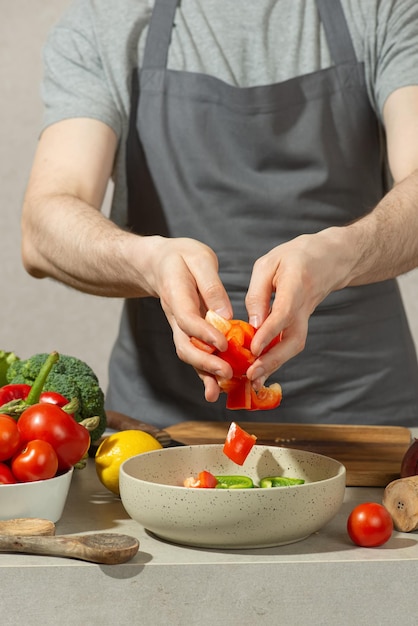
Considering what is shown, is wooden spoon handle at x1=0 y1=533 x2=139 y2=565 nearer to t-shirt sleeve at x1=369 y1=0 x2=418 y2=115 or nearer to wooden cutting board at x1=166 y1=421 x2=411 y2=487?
wooden cutting board at x1=166 y1=421 x2=411 y2=487

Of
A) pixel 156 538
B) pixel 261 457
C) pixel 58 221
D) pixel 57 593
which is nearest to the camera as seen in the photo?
pixel 57 593

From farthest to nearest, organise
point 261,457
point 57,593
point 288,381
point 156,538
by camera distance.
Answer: point 288,381, point 261,457, point 156,538, point 57,593

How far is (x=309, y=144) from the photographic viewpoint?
1782 millimetres

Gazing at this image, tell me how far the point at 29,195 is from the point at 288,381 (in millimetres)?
639

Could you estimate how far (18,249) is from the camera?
3.07 meters

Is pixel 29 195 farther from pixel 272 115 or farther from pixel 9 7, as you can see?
pixel 9 7

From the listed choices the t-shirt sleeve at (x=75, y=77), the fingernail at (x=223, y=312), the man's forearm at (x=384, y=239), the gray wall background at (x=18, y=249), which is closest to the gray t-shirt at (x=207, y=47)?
the t-shirt sleeve at (x=75, y=77)

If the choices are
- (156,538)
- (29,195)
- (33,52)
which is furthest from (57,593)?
(33,52)

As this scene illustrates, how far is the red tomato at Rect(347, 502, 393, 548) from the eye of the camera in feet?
2.97

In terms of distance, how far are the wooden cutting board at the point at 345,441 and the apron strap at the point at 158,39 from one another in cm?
79

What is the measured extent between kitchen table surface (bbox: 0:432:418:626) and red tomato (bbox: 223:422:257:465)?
0.48 ft

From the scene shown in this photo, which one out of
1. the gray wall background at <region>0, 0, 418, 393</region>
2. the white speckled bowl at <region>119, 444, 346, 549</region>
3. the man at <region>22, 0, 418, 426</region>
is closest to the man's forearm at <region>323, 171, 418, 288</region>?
the man at <region>22, 0, 418, 426</region>

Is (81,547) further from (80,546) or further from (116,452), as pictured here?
(116,452)

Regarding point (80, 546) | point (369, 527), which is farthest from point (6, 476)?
point (369, 527)
